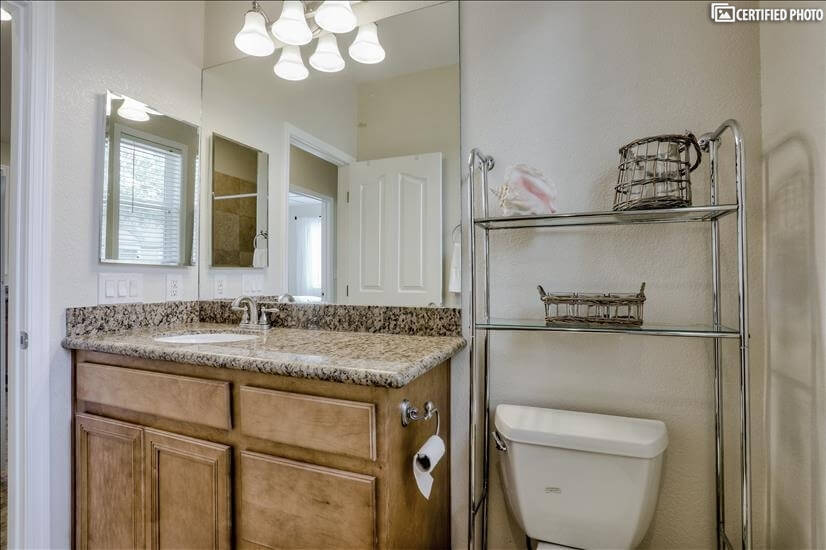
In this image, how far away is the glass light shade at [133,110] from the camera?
158 centimetres

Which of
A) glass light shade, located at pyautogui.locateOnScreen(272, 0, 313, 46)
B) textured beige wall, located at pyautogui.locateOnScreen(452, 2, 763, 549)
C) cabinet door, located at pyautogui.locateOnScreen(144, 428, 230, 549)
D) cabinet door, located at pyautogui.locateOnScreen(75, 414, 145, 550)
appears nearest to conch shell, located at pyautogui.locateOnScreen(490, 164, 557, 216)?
textured beige wall, located at pyautogui.locateOnScreen(452, 2, 763, 549)

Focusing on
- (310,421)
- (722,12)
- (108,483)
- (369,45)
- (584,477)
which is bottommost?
(108,483)

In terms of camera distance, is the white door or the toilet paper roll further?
the white door

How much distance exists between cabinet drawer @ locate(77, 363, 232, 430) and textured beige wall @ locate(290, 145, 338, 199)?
2.79ft

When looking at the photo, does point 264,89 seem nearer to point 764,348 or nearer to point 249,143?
point 249,143

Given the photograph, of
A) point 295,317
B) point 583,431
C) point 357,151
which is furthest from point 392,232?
point 583,431

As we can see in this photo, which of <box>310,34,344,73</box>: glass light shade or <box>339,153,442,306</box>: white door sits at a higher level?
<box>310,34,344,73</box>: glass light shade

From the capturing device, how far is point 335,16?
4.66 ft

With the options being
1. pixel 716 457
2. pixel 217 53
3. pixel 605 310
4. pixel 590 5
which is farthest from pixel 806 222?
pixel 217 53

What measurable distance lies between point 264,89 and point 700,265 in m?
1.84

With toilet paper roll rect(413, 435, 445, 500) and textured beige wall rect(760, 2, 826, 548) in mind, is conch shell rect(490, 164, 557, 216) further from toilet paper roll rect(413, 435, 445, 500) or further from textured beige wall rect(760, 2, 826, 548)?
toilet paper roll rect(413, 435, 445, 500)

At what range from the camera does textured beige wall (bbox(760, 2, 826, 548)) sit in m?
0.93

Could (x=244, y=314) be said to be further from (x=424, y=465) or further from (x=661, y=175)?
(x=661, y=175)

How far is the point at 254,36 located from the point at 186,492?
1.63 m
